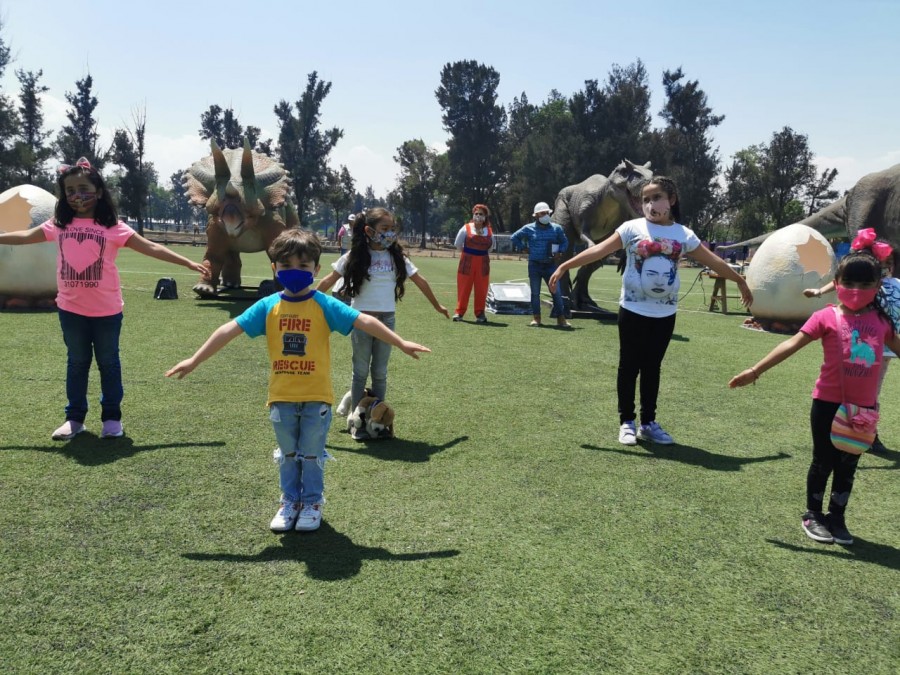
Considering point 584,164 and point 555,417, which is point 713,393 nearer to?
point 555,417

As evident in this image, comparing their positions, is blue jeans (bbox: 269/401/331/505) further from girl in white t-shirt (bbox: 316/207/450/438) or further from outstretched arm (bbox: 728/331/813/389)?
outstretched arm (bbox: 728/331/813/389)

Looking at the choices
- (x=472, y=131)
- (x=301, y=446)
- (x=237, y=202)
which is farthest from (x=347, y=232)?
(x=472, y=131)

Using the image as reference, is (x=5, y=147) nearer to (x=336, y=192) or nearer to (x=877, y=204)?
(x=336, y=192)

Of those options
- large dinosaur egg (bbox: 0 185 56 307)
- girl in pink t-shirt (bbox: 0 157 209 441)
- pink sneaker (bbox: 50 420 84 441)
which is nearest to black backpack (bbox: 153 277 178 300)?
large dinosaur egg (bbox: 0 185 56 307)

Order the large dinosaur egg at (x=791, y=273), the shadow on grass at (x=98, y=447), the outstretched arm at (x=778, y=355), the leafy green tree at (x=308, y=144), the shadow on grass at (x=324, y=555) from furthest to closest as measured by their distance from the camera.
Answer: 1. the leafy green tree at (x=308, y=144)
2. the large dinosaur egg at (x=791, y=273)
3. the shadow on grass at (x=98, y=447)
4. the outstretched arm at (x=778, y=355)
5. the shadow on grass at (x=324, y=555)

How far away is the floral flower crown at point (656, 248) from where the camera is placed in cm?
479

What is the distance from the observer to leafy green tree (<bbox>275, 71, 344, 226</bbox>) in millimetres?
55656

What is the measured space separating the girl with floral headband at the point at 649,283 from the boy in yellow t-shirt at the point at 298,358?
2.10 metres

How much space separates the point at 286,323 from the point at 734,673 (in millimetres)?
2381

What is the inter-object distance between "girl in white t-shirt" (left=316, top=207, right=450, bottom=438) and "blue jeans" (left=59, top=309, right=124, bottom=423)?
5.11 feet

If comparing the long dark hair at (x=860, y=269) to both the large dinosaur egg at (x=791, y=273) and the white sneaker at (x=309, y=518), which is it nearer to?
the white sneaker at (x=309, y=518)

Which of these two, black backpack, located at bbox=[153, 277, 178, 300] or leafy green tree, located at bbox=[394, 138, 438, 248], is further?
leafy green tree, located at bbox=[394, 138, 438, 248]

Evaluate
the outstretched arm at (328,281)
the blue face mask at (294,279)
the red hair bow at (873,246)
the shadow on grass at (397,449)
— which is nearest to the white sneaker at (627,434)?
the shadow on grass at (397,449)

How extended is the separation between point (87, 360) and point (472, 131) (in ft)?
193
